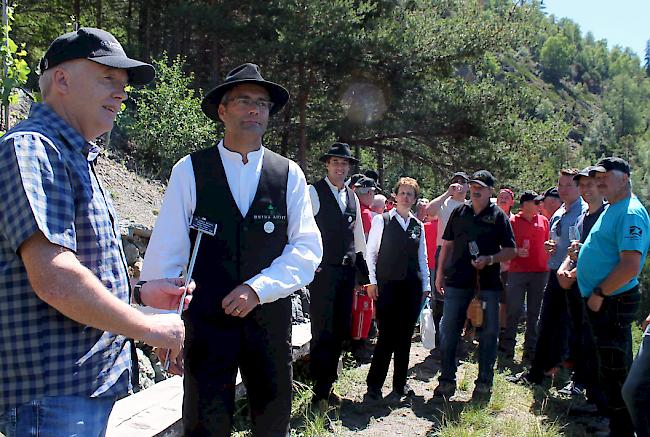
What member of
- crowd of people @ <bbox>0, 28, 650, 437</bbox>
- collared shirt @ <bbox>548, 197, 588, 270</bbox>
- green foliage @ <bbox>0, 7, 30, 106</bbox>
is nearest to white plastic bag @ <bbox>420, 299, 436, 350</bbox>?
crowd of people @ <bbox>0, 28, 650, 437</bbox>

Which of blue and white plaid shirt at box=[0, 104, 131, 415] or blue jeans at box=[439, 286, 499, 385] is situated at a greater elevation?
blue and white plaid shirt at box=[0, 104, 131, 415]

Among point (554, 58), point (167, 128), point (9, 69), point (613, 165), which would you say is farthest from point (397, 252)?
point (554, 58)

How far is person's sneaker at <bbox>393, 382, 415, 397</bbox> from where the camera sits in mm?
5535

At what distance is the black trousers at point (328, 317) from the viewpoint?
4.79m

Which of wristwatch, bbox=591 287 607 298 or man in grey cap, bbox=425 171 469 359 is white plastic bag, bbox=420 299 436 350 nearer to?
man in grey cap, bbox=425 171 469 359

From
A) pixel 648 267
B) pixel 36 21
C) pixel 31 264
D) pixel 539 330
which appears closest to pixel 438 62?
pixel 648 267

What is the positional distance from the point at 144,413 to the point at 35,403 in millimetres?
1964

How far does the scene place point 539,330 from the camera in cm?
609

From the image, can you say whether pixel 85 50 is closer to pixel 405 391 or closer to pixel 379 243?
pixel 379 243

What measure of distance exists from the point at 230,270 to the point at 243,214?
27 centimetres

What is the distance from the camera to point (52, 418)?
1743 mm

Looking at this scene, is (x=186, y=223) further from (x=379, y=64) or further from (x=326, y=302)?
(x=379, y=64)

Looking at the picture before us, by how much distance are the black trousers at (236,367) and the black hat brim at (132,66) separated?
1122 mm

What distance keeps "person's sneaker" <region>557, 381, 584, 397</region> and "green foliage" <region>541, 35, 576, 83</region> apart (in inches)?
4939
